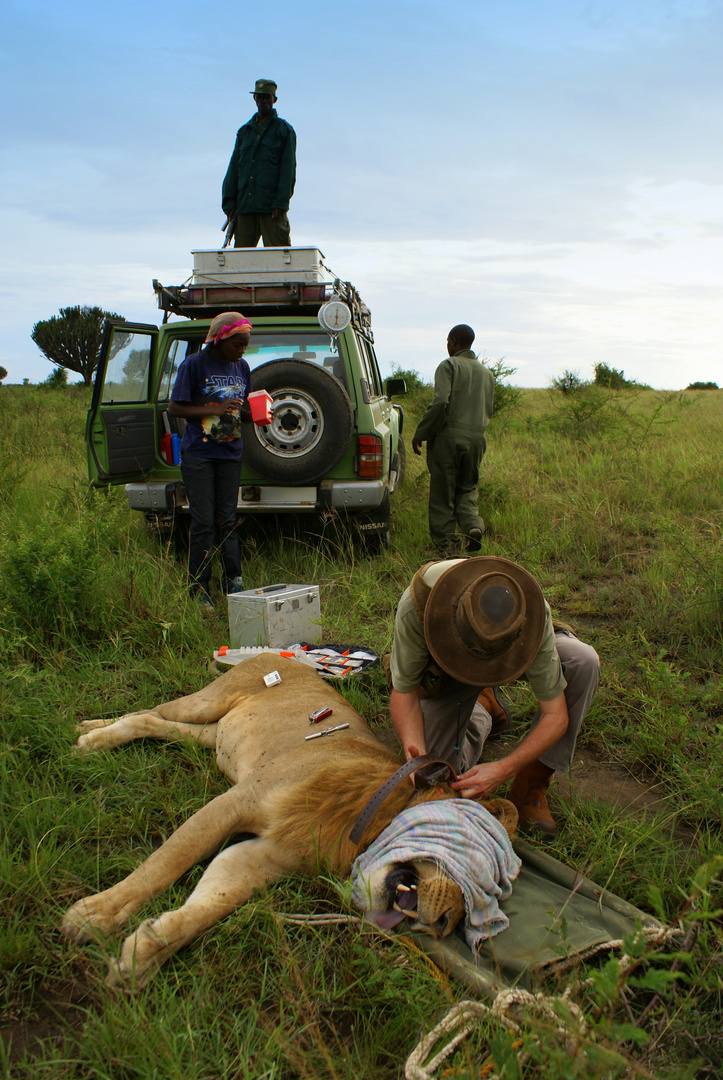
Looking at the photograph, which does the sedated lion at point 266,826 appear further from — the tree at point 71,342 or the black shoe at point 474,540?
the tree at point 71,342

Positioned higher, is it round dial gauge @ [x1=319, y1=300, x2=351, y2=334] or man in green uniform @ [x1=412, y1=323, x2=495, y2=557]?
round dial gauge @ [x1=319, y1=300, x2=351, y2=334]

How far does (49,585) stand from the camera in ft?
12.7

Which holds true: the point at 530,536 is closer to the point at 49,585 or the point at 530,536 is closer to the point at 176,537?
the point at 176,537

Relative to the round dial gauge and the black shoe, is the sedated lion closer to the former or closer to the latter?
the round dial gauge

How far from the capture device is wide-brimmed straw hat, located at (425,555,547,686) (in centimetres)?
223

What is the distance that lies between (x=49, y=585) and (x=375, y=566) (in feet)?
8.08

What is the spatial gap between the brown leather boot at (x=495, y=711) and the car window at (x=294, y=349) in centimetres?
306

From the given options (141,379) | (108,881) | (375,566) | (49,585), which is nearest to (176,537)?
(141,379)

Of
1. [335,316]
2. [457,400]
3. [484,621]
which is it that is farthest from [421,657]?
[457,400]

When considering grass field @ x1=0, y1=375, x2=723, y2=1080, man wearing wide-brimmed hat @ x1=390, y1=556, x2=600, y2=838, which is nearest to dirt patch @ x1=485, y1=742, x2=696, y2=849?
grass field @ x1=0, y1=375, x2=723, y2=1080

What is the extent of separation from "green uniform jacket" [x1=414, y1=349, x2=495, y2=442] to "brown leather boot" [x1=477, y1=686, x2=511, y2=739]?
136 inches

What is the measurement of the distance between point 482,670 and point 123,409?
3822mm

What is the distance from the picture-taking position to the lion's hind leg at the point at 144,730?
9.97 feet

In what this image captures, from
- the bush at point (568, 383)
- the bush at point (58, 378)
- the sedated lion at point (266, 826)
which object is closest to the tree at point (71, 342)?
the bush at point (58, 378)
